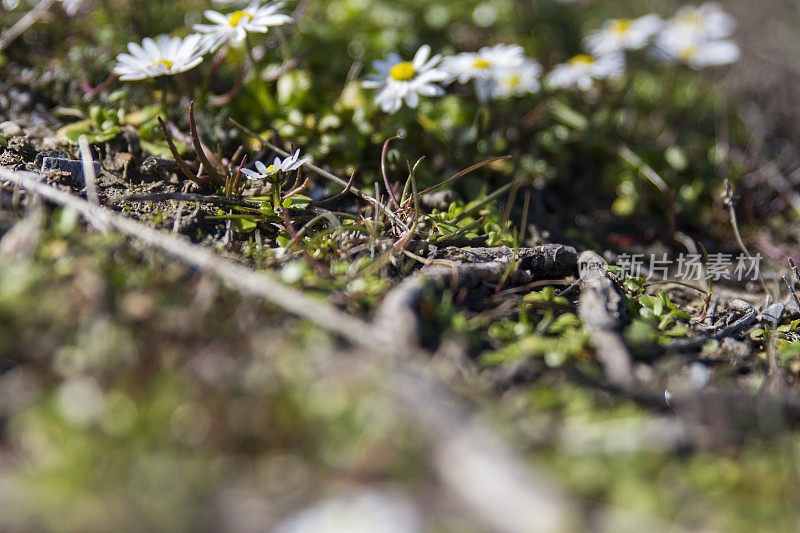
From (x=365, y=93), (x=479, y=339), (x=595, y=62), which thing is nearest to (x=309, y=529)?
(x=479, y=339)

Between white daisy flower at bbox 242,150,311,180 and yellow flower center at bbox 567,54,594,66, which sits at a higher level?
white daisy flower at bbox 242,150,311,180

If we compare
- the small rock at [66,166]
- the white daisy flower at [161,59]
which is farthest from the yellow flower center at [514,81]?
the small rock at [66,166]

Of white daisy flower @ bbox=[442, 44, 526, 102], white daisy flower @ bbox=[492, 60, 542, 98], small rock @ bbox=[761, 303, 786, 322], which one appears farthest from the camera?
white daisy flower @ bbox=[492, 60, 542, 98]

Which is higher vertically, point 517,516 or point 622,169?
point 517,516

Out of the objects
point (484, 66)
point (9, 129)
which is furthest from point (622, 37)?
point (9, 129)

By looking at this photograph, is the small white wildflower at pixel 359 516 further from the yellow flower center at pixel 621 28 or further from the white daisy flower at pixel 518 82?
the yellow flower center at pixel 621 28

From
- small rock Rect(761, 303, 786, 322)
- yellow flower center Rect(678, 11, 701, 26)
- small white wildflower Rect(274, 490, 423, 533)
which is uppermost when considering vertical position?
small white wildflower Rect(274, 490, 423, 533)

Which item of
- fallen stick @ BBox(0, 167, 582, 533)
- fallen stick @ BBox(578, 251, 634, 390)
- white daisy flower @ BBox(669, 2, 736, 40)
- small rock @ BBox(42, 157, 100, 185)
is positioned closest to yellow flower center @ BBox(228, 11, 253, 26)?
small rock @ BBox(42, 157, 100, 185)

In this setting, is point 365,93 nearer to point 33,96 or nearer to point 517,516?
point 33,96

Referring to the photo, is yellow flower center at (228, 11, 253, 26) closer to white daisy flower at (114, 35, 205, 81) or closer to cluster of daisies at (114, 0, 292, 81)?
cluster of daisies at (114, 0, 292, 81)
